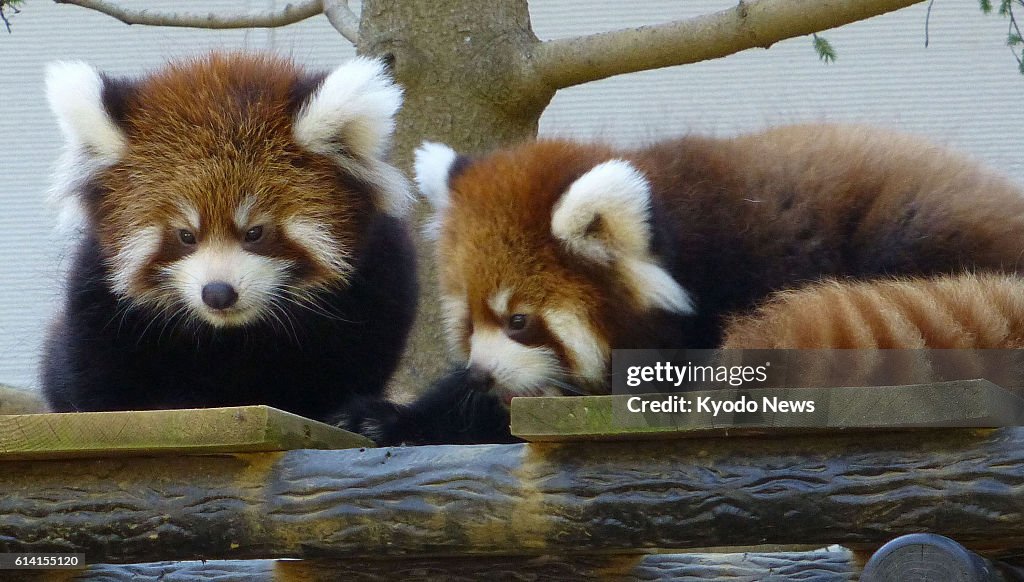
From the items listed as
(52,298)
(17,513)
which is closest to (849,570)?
(17,513)

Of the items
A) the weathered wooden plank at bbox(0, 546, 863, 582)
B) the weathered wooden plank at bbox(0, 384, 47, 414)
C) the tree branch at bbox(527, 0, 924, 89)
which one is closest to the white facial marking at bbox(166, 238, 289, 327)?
the weathered wooden plank at bbox(0, 546, 863, 582)

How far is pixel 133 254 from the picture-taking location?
8.52 ft

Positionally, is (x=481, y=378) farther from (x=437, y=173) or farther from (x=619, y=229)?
(x=437, y=173)

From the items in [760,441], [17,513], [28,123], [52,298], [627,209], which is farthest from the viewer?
[28,123]

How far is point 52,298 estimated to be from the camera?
10.3ft

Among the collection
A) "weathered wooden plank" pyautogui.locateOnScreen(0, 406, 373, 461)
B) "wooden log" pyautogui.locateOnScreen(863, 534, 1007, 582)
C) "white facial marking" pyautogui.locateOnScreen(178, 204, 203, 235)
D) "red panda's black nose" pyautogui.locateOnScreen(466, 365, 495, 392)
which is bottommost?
"wooden log" pyautogui.locateOnScreen(863, 534, 1007, 582)

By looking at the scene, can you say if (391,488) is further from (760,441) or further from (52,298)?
(52,298)

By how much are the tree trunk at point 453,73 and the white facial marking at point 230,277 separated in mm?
1124

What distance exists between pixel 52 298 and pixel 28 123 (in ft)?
8.94

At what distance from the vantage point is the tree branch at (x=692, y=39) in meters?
3.21

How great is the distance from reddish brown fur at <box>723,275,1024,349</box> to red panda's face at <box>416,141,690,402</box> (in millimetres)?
324

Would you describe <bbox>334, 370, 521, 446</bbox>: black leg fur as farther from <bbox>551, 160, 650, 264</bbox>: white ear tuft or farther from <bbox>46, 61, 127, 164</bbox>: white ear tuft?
<bbox>46, 61, 127, 164</bbox>: white ear tuft

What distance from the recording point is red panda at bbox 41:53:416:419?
2578mm

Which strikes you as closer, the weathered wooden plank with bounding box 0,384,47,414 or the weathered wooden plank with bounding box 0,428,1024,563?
the weathered wooden plank with bounding box 0,428,1024,563
